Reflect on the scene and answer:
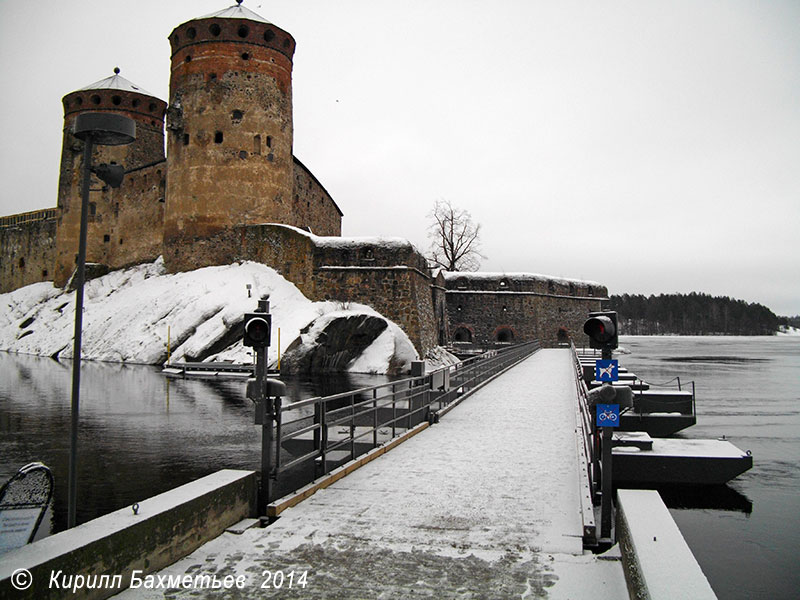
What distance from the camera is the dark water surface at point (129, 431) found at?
8.93 metres

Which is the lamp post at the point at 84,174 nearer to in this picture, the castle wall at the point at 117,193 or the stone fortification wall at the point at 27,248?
the castle wall at the point at 117,193

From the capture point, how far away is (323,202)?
128 feet

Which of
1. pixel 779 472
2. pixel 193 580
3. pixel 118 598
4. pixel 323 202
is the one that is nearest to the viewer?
pixel 118 598

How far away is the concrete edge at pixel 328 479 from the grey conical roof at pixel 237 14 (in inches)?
1086

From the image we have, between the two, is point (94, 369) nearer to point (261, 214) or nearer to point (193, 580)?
point (261, 214)

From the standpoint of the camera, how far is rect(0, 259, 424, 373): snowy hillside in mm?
25953

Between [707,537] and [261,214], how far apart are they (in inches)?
1016

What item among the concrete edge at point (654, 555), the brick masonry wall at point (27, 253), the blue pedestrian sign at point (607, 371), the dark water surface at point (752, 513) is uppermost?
the brick masonry wall at point (27, 253)

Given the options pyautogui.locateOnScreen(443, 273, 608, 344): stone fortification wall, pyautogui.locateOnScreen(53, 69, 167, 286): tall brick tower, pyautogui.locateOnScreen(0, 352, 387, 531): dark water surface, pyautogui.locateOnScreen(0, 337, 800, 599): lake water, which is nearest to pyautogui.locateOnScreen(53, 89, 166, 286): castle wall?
pyautogui.locateOnScreen(53, 69, 167, 286): tall brick tower

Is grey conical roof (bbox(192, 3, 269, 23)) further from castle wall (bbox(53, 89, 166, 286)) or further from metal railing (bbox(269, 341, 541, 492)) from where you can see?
metal railing (bbox(269, 341, 541, 492))

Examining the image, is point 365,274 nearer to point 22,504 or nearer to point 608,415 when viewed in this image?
point 608,415

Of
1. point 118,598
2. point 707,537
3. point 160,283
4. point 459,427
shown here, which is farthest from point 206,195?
point 118,598

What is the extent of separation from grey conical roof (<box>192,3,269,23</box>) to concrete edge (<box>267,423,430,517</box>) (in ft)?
90.5
